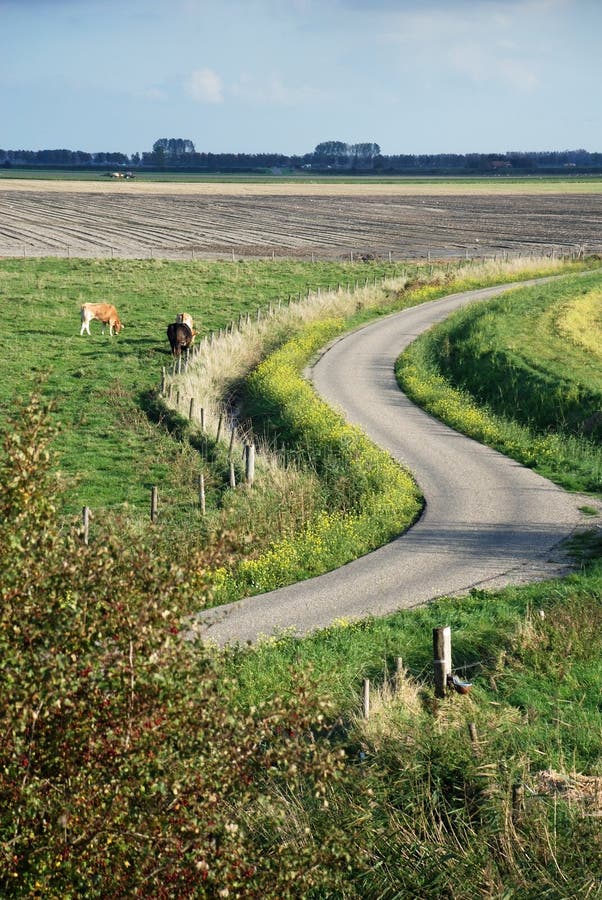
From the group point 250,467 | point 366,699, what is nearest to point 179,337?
point 250,467

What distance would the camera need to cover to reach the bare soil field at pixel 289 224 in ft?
309

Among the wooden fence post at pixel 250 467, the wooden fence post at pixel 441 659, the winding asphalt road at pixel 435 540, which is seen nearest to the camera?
the wooden fence post at pixel 441 659

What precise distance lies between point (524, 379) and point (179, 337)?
1588 centimetres

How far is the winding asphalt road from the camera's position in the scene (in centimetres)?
2061

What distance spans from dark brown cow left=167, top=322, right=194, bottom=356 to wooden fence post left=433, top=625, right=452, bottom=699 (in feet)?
108

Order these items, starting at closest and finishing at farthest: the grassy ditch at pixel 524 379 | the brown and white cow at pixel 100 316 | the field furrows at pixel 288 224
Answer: the grassy ditch at pixel 524 379 < the brown and white cow at pixel 100 316 < the field furrows at pixel 288 224

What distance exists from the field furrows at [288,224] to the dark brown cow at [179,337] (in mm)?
43723

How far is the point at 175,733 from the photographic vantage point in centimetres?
789

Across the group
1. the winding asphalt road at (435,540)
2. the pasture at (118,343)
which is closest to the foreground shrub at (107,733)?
the pasture at (118,343)

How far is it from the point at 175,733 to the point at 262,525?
1787 centimetres

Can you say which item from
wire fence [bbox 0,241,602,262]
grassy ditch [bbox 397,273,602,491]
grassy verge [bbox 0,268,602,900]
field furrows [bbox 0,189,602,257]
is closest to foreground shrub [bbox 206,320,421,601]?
grassy ditch [bbox 397,273,602,491]

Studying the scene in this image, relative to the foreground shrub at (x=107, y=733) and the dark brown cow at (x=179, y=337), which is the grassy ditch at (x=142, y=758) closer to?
the foreground shrub at (x=107, y=733)

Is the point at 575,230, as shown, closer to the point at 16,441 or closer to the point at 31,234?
the point at 31,234

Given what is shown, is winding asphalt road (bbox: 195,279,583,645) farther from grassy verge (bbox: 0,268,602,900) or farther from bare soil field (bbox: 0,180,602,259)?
bare soil field (bbox: 0,180,602,259)
